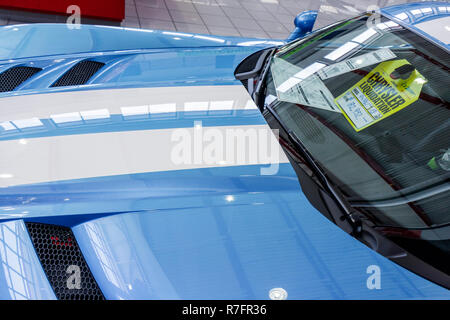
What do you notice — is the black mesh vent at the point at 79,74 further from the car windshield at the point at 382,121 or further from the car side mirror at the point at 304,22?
the car side mirror at the point at 304,22

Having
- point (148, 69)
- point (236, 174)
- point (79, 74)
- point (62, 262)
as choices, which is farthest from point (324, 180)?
point (79, 74)

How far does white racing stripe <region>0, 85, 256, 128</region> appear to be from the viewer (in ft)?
3.96

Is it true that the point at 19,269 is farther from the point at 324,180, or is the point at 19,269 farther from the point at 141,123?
the point at 324,180

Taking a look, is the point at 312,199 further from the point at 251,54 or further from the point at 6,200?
the point at 251,54

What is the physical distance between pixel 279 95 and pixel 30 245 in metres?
0.97

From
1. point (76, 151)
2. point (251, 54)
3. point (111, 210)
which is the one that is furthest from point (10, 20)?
point (111, 210)

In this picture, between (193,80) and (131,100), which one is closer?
(131,100)

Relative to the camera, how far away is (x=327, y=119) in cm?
126

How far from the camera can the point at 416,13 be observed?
1.54 metres

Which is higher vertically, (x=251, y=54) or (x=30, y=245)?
(x=251, y=54)

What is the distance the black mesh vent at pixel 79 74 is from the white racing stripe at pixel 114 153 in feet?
1.39

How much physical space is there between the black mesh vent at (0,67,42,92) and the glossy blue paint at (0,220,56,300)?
75cm
